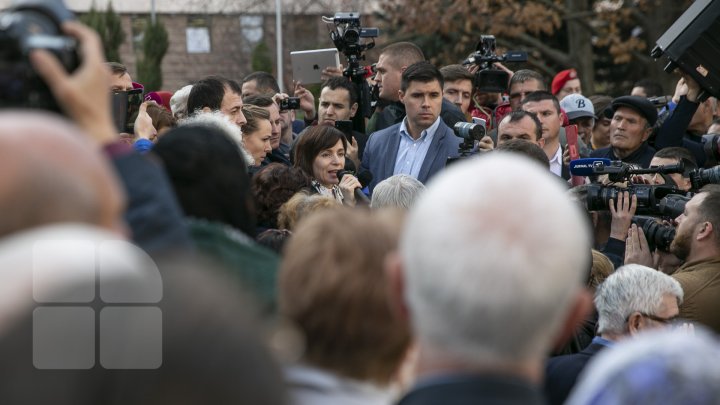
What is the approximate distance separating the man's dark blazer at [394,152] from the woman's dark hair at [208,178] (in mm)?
4346

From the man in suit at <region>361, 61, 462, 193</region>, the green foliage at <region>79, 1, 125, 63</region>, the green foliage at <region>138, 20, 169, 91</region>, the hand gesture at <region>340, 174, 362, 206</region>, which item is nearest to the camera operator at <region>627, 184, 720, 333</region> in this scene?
the hand gesture at <region>340, 174, 362, 206</region>

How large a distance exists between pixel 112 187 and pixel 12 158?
24cm

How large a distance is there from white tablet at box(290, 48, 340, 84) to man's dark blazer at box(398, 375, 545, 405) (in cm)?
723

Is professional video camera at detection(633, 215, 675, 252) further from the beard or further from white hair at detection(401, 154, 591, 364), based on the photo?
white hair at detection(401, 154, 591, 364)

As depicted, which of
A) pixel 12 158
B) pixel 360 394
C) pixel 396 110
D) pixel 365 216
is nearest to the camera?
pixel 12 158

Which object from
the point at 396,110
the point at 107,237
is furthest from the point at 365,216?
the point at 396,110

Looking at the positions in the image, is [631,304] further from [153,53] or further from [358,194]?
[153,53]

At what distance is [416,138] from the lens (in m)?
7.47

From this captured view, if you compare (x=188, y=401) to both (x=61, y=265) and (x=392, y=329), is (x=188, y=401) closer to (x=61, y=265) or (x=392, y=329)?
(x=61, y=265)

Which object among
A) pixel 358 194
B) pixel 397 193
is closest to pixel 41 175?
pixel 397 193

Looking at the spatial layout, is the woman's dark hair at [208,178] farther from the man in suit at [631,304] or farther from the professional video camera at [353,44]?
the professional video camera at [353,44]

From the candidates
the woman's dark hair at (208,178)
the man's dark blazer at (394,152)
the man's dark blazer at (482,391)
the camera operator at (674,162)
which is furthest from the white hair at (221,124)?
the camera operator at (674,162)

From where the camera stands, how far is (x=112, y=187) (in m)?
1.74

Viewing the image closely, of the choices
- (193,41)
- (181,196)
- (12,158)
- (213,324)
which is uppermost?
(12,158)
